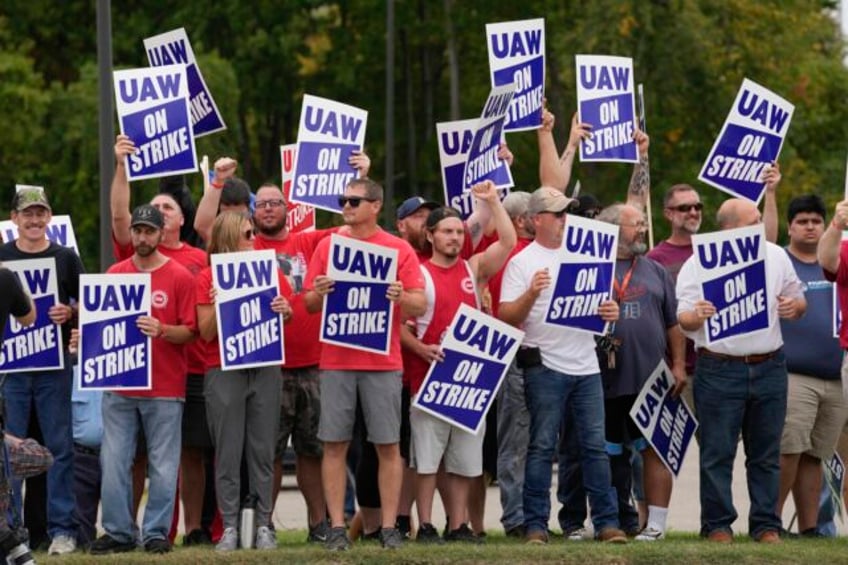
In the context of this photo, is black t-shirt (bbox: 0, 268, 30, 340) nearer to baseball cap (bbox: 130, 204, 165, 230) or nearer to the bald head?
A: baseball cap (bbox: 130, 204, 165, 230)

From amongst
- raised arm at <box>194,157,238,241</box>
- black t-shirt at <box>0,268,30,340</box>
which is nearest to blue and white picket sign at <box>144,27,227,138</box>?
raised arm at <box>194,157,238,241</box>

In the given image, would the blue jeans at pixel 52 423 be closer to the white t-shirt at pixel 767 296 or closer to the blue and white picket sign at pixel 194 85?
the blue and white picket sign at pixel 194 85

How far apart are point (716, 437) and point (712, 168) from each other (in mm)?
2254

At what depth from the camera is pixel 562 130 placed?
3566 cm

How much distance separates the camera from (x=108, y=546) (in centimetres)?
1330

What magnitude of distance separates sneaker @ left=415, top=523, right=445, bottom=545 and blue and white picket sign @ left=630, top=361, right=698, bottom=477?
1.56 metres

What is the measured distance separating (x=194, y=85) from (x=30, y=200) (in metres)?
2.45

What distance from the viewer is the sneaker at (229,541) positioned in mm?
13133

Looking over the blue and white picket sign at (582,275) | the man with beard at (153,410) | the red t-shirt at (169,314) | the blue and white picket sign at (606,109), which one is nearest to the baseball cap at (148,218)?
the man with beard at (153,410)

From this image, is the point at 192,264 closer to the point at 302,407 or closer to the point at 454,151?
the point at 302,407

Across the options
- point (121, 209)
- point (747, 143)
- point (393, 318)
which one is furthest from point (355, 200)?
point (747, 143)

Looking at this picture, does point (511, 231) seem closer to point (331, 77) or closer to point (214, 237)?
point (214, 237)

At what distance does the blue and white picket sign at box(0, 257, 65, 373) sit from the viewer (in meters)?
13.7

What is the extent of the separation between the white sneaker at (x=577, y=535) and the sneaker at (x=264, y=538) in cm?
201
